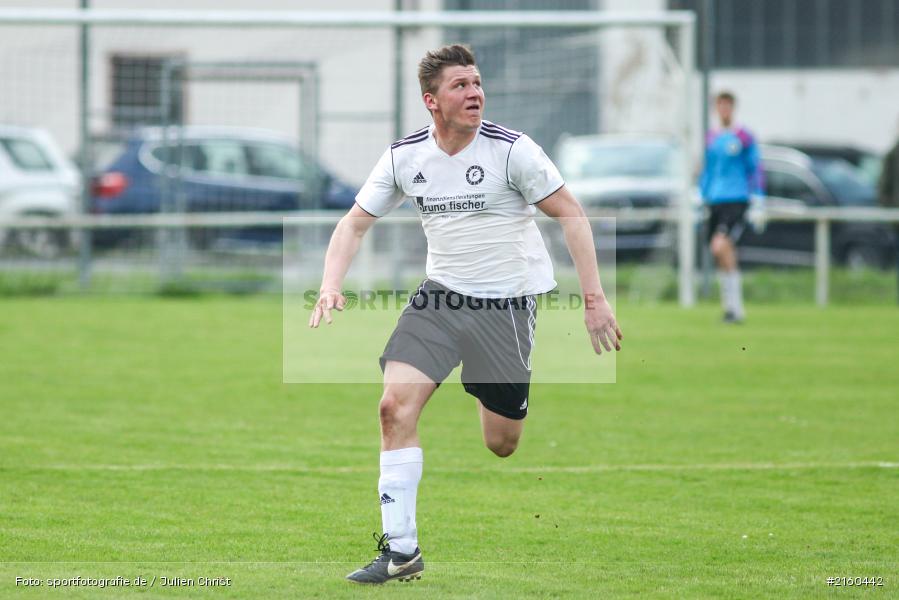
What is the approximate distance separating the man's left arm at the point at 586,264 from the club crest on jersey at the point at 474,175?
0.88 feet

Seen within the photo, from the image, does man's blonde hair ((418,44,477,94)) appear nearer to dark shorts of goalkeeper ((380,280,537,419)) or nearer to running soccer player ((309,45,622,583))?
running soccer player ((309,45,622,583))

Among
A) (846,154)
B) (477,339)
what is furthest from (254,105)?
(477,339)

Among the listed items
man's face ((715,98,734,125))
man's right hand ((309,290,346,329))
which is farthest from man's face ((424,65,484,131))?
man's face ((715,98,734,125))

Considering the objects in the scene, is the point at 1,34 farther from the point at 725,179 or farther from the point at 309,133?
the point at 725,179

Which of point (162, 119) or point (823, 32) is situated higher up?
point (823, 32)

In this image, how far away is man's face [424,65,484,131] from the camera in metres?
5.84

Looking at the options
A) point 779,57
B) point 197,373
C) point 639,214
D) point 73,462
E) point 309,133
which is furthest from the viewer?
point 779,57

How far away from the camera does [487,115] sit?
18703mm

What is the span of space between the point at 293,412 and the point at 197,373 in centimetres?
195

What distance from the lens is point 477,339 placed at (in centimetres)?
598

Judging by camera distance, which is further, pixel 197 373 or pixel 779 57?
pixel 779 57

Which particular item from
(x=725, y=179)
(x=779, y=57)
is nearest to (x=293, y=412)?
(x=725, y=179)

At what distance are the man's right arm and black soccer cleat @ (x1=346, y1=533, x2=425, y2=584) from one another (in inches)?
37.8

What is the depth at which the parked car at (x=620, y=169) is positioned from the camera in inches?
773
